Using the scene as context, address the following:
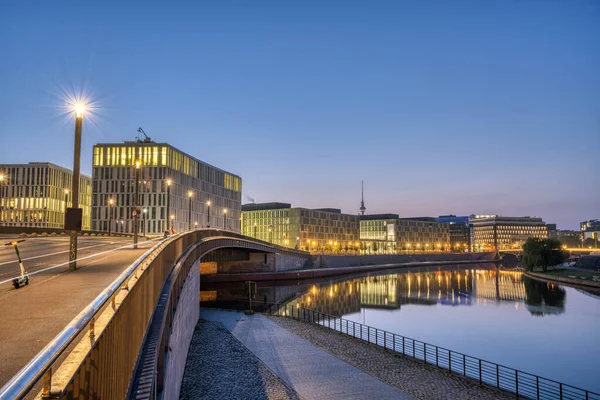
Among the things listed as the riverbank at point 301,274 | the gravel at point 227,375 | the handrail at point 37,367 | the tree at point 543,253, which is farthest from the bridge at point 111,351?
the tree at point 543,253

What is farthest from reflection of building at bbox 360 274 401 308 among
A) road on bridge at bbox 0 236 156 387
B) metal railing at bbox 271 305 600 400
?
road on bridge at bbox 0 236 156 387

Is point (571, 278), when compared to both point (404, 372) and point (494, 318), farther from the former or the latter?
point (404, 372)

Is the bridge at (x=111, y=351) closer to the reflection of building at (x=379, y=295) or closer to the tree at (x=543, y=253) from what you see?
the reflection of building at (x=379, y=295)

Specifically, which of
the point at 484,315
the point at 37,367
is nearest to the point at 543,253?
the point at 484,315

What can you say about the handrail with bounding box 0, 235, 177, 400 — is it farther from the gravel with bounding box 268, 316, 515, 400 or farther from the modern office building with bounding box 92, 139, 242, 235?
the modern office building with bounding box 92, 139, 242, 235

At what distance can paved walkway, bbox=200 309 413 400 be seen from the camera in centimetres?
1975

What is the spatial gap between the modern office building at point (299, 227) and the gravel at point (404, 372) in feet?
427

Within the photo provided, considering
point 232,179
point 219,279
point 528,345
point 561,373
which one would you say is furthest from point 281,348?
point 232,179

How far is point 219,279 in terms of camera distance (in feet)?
257

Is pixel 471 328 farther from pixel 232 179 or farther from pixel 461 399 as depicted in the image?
pixel 232 179

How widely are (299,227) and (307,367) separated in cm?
13815

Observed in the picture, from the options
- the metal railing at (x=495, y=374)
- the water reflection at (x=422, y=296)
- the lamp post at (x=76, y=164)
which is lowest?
the water reflection at (x=422, y=296)

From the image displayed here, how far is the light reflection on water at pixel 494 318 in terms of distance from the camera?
32.4 meters

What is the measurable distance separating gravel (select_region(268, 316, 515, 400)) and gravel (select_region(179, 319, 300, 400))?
5.22 metres
